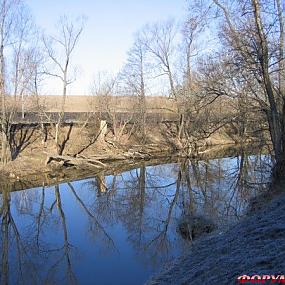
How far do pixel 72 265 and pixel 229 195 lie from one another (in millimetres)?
8034

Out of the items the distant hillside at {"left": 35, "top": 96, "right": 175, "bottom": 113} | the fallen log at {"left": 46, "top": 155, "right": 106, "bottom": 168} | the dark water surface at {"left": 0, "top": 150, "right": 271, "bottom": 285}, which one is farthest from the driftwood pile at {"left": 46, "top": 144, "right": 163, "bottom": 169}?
the distant hillside at {"left": 35, "top": 96, "right": 175, "bottom": 113}

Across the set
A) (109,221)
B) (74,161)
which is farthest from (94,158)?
(109,221)

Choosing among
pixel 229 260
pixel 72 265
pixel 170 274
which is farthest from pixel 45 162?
pixel 229 260

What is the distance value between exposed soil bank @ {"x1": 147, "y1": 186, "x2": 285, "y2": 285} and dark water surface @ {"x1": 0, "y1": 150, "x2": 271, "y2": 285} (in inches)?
59.8

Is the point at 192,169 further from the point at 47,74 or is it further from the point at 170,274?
the point at 170,274

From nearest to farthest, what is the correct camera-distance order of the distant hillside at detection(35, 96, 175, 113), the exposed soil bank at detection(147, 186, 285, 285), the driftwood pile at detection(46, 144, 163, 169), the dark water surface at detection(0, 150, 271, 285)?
the exposed soil bank at detection(147, 186, 285, 285)
the dark water surface at detection(0, 150, 271, 285)
the driftwood pile at detection(46, 144, 163, 169)
the distant hillside at detection(35, 96, 175, 113)

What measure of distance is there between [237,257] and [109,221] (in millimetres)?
8243

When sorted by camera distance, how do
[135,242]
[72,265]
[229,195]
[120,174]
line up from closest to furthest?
[72,265] → [135,242] → [229,195] → [120,174]

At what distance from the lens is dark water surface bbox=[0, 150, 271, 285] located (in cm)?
976

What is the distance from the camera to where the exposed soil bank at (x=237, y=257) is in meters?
5.35

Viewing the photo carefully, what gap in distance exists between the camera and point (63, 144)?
30.8 meters

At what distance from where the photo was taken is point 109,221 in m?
13.9

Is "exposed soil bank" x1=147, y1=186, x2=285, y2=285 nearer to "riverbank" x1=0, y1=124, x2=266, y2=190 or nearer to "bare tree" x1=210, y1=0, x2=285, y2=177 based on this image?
"bare tree" x1=210, y1=0, x2=285, y2=177

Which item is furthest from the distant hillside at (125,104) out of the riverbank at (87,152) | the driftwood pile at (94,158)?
the driftwood pile at (94,158)
